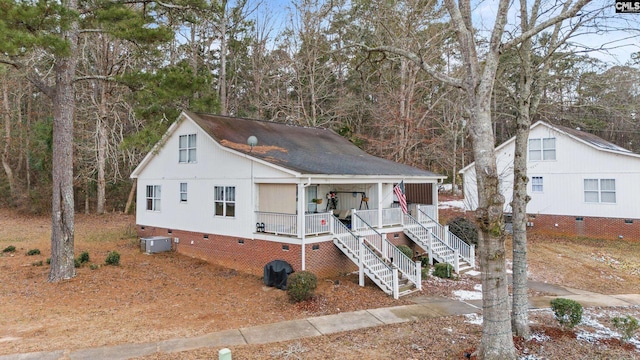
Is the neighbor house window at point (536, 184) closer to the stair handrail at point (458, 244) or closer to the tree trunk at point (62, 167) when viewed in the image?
the stair handrail at point (458, 244)

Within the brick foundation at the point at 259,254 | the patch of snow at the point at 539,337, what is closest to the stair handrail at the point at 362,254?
the brick foundation at the point at 259,254

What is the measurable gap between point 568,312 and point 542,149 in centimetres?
1673

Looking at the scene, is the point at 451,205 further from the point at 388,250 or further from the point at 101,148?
the point at 101,148

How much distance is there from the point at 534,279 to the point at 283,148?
10.4 metres

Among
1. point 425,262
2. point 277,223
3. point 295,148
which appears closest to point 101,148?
point 295,148

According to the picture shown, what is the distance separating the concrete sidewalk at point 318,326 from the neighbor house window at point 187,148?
9.55 metres

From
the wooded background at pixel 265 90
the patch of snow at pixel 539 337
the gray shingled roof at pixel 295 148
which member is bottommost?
the patch of snow at pixel 539 337

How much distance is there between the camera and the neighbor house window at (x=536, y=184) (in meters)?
22.1

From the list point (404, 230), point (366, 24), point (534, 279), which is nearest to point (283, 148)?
point (404, 230)

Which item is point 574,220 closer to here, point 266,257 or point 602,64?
point 602,64

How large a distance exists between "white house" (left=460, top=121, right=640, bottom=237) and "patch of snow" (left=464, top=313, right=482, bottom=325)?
396 inches

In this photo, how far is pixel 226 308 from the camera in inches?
395

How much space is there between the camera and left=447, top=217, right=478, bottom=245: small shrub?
17375 millimetres

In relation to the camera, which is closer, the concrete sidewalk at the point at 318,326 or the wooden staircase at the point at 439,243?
the concrete sidewalk at the point at 318,326
